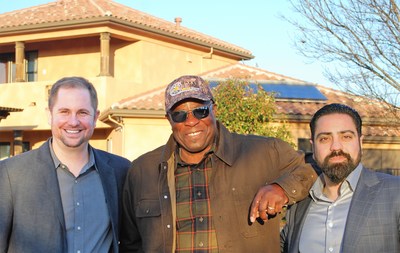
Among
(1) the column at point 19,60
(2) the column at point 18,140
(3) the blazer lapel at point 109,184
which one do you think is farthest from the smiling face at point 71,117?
(1) the column at point 19,60

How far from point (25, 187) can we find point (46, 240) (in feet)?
1.21

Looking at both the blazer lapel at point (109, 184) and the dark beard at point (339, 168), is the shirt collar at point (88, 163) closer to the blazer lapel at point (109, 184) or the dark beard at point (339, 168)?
the blazer lapel at point (109, 184)

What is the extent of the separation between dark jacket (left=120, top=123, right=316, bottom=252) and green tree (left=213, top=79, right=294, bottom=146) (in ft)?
31.1

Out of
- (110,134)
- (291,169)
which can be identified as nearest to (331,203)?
(291,169)

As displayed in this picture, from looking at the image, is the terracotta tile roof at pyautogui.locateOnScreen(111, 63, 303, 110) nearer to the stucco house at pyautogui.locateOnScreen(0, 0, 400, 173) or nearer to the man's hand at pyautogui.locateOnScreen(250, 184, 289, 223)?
the stucco house at pyautogui.locateOnScreen(0, 0, 400, 173)

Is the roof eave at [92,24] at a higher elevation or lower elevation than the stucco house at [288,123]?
higher

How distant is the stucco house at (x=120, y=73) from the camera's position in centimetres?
1803

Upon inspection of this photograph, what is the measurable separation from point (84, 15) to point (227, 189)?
56.3 ft

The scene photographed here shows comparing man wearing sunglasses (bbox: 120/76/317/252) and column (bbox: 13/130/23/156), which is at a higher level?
column (bbox: 13/130/23/156)

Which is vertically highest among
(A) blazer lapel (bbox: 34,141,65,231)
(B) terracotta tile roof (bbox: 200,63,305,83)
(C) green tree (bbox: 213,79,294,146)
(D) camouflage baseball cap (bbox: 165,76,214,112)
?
(B) terracotta tile roof (bbox: 200,63,305,83)

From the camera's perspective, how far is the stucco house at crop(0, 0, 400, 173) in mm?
18031

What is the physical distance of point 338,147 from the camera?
331 cm

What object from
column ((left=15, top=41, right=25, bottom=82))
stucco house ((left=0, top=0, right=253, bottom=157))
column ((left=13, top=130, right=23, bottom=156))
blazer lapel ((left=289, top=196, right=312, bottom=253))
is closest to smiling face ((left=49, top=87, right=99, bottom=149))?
blazer lapel ((left=289, top=196, right=312, bottom=253))

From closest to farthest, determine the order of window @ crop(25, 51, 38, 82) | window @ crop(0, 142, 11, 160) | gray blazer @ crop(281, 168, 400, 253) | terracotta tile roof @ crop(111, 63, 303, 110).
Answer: gray blazer @ crop(281, 168, 400, 253) < terracotta tile roof @ crop(111, 63, 303, 110) < window @ crop(25, 51, 38, 82) < window @ crop(0, 142, 11, 160)
